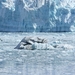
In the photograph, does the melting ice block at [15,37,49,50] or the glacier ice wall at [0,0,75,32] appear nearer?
the melting ice block at [15,37,49,50]

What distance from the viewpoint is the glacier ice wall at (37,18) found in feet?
131

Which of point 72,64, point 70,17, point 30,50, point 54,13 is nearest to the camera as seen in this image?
point 72,64

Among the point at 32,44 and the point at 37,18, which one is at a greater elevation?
the point at 32,44

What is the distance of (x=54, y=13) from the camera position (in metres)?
39.8

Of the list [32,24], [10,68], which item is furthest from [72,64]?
[32,24]

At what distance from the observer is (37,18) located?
132 feet

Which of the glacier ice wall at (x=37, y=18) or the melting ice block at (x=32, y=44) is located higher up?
the melting ice block at (x=32, y=44)

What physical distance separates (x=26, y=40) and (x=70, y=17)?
85.5 feet

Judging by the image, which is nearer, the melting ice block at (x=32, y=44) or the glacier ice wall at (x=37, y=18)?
the melting ice block at (x=32, y=44)

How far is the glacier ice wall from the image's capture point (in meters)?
40.0

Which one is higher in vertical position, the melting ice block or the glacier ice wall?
the melting ice block

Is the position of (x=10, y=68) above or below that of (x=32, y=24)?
above

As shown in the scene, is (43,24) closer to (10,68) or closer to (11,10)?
(11,10)

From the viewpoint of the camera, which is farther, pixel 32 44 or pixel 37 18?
pixel 37 18
